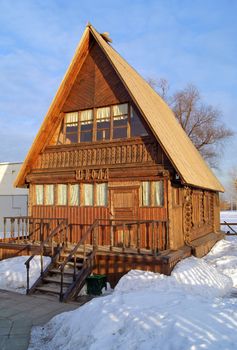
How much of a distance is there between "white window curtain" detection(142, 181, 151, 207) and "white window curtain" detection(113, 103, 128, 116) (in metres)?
2.89

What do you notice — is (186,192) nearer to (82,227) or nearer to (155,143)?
(155,143)

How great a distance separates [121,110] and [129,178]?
2700 mm

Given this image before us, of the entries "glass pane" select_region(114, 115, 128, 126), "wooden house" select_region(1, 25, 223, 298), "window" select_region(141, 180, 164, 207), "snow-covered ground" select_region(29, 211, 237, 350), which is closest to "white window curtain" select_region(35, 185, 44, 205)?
"wooden house" select_region(1, 25, 223, 298)

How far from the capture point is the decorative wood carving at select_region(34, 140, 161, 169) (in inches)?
464

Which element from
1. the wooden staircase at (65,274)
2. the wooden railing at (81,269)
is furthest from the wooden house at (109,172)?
the wooden staircase at (65,274)

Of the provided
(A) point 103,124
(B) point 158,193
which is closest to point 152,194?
(B) point 158,193

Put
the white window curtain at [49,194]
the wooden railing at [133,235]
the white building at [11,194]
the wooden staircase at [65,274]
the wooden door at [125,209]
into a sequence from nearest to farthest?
the wooden staircase at [65,274], the wooden railing at [133,235], the wooden door at [125,209], the white window curtain at [49,194], the white building at [11,194]

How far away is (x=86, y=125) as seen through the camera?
1335 cm

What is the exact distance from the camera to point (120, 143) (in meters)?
12.3

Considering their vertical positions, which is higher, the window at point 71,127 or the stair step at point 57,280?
the window at point 71,127

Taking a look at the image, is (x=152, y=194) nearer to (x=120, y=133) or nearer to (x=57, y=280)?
(x=120, y=133)

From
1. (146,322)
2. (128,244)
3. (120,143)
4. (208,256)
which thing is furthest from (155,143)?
(146,322)

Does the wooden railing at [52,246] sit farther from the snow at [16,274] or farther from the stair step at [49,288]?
the snow at [16,274]

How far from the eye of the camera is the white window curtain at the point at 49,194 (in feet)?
44.9
